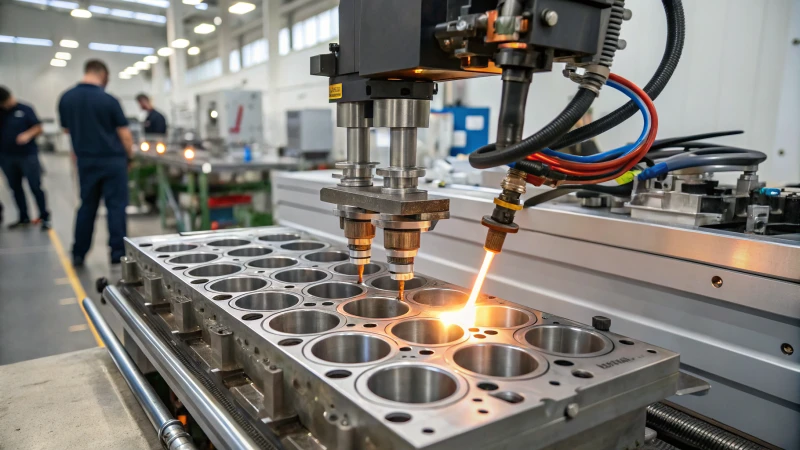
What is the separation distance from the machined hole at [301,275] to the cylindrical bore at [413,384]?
0.54m

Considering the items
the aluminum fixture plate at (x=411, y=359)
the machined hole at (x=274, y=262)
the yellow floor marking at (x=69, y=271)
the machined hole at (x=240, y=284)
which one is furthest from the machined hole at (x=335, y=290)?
the yellow floor marking at (x=69, y=271)

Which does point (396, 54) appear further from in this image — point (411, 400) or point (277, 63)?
point (277, 63)

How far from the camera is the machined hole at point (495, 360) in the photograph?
84 centimetres

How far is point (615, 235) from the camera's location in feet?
4.33

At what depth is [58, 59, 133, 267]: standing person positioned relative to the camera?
391cm

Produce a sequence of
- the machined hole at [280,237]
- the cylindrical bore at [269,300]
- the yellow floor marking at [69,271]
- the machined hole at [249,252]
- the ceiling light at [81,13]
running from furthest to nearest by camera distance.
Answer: the ceiling light at [81,13], the yellow floor marking at [69,271], the machined hole at [280,237], the machined hole at [249,252], the cylindrical bore at [269,300]

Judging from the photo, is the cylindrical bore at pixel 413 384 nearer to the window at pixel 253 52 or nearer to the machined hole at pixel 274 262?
the machined hole at pixel 274 262

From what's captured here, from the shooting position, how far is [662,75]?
2.94 feet

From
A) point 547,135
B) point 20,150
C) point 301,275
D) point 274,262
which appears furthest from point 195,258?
point 20,150

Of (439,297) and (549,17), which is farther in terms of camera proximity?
(439,297)

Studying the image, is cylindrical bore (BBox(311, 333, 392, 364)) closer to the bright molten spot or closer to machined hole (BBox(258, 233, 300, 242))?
the bright molten spot

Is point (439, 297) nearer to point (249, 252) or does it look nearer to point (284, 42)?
point (249, 252)

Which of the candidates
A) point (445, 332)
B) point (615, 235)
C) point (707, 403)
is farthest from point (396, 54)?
point (707, 403)

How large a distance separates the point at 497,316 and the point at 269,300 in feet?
1.60
